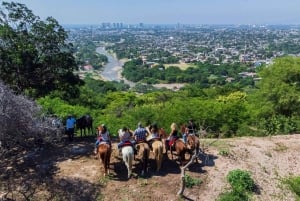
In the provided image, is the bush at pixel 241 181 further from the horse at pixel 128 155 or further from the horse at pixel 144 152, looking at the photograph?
the horse at pixel 128 155

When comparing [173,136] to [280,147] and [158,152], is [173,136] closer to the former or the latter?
[158,152]

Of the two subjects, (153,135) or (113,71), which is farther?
(113,71)

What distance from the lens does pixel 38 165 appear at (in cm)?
1382

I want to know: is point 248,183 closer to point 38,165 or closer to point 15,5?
point 38,165

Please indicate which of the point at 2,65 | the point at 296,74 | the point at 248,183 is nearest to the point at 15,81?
the point at 2,65

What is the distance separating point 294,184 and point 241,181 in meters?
1.95

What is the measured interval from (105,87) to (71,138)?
58.5 metres

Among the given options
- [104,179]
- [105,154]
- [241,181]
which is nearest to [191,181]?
[241,181]

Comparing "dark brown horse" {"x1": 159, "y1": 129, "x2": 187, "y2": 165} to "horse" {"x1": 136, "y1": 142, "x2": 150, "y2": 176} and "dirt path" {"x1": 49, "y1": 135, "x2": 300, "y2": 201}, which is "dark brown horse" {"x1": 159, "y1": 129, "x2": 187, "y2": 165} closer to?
"dirt path" {"x1": 49, "y1": 135, "x2": 300, "y2": 201}

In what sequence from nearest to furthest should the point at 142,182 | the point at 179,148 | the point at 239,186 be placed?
the point at 142,182, the point at 239,186, the point at 179,148

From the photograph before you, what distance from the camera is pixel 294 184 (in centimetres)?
1373

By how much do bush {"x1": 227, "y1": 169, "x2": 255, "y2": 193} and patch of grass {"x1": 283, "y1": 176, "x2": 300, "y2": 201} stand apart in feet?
4.55

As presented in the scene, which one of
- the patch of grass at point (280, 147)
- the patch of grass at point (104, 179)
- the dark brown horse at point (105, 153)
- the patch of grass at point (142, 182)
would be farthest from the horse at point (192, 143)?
the patch of grass at point (280, 147)

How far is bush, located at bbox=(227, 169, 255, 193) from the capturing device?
1321 cm
